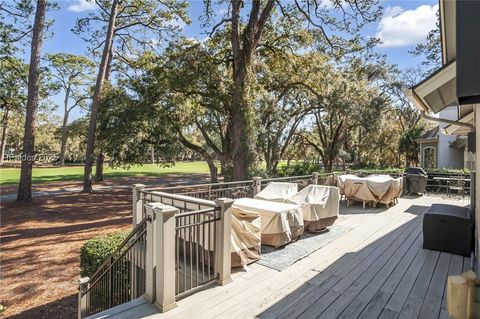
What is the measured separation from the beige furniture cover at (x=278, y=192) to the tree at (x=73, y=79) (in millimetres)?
26182

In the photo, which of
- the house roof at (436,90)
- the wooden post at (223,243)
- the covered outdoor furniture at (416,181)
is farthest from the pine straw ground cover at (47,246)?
the covered outdoor furniture at (416,181)

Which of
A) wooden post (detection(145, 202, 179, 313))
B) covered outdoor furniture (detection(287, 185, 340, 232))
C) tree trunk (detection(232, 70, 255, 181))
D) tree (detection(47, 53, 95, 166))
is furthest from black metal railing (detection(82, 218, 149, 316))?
tree (detection(47, 53, 95, 166))

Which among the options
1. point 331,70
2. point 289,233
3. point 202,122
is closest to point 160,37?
point 202,122

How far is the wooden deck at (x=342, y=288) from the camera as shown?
9.95 ft

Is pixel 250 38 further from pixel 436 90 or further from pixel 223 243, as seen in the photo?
pixel 223 243

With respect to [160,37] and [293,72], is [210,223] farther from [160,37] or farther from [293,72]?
[160,37]

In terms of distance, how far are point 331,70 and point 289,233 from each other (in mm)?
11648

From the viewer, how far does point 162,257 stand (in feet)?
9.99

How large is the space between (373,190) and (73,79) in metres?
33.0

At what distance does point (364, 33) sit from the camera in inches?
474

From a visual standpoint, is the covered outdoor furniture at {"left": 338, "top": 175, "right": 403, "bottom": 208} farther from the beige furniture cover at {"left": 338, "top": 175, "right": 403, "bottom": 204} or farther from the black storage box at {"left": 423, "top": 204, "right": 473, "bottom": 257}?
the black storage box at {"left": 423, "top": 204, "right": 473, "bottom": 257}

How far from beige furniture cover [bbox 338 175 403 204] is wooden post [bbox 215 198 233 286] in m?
6.45

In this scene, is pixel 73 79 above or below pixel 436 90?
above

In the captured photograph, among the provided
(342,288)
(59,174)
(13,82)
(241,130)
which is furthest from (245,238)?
(59,174)
